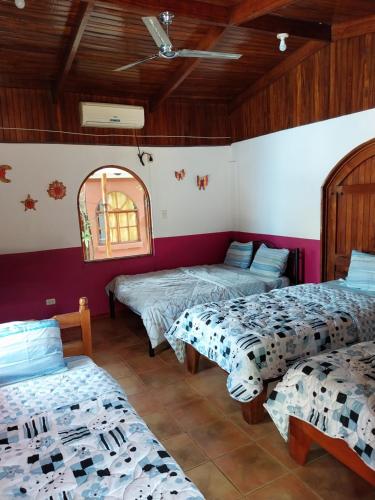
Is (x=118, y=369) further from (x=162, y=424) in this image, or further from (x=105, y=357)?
(x=162, y=424)

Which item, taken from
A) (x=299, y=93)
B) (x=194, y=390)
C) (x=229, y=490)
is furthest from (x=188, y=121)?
(x=229, y=490)

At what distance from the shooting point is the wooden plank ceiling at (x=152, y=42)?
3086 mm

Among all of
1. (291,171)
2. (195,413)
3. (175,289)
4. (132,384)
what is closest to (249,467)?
(195,413)

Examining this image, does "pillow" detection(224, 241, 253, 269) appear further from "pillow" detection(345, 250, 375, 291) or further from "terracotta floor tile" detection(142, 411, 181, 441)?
"terracotta floor tile" detection(142, 411, 181, 441)

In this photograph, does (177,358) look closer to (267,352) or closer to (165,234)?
(267,352)

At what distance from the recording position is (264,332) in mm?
2676

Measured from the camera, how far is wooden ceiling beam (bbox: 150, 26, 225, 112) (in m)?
3.53

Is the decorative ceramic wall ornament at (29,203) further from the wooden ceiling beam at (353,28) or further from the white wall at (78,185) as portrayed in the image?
the wooden ceiling beam at (353,28)

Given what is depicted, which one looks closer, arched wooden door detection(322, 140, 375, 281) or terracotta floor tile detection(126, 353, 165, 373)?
terracotta floor tile detection(126, 353, 165, 373)

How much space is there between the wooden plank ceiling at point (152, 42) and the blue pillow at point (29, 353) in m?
2.42

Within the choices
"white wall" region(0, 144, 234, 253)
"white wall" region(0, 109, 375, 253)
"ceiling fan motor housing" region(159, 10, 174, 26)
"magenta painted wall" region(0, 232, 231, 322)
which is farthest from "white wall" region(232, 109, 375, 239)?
"ceiling fan motor housing" region(159, 10, 174, 26)

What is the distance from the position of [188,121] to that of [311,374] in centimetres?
420

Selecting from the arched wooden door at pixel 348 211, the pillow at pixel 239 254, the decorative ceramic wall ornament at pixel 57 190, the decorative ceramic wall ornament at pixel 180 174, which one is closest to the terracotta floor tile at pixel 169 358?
the pillow at pixel 239 254

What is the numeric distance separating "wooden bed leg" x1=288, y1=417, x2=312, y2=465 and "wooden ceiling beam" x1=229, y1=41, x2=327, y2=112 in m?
3.77
